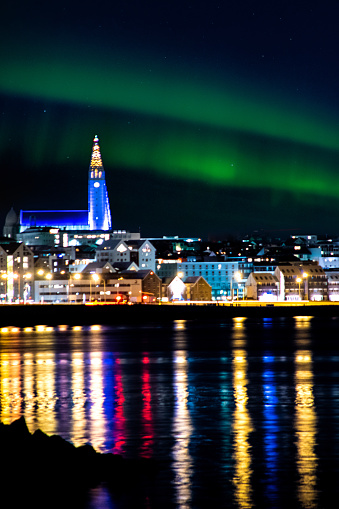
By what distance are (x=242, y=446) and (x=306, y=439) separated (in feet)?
4.54

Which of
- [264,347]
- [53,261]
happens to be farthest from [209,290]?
[264,347]

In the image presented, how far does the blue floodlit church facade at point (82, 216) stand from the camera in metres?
192

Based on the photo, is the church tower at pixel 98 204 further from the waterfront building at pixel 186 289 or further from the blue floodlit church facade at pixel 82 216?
the waterfront building at pixel 186 289

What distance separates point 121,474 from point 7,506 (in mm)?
2387

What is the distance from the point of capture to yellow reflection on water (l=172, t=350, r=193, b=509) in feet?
41.9

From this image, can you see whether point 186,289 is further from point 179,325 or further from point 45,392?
point 45,392

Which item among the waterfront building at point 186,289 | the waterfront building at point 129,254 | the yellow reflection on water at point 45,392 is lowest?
the yellow reflection on water at point 45,392

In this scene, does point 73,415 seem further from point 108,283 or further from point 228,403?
point 108,283

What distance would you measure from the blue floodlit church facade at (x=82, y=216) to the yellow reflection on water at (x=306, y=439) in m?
164

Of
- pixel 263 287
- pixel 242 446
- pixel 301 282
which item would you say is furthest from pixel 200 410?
pixel 301 282

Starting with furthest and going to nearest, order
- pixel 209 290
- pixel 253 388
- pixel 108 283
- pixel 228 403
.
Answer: pixel 209 290 → pixel 108 283 → pixel 253 388 → pixel 228 403

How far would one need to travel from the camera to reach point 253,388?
2566 centimetres

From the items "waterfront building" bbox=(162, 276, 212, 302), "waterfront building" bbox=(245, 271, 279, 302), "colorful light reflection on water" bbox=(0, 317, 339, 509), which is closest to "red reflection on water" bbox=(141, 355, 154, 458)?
"colorful light reflection on water" bbox=(0, 317, 339, 509)

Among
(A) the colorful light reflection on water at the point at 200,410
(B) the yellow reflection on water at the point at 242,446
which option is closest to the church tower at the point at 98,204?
(A) the colorful light reflection on water at the point at 200,410
